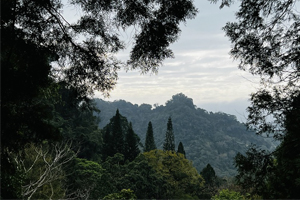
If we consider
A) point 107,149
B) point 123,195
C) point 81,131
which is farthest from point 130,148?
point 123,195

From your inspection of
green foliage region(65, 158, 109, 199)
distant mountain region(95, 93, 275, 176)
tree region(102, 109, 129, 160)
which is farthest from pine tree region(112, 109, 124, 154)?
distant mountain region(95, 93, 275, 176)

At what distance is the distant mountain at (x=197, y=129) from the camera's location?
216 ft

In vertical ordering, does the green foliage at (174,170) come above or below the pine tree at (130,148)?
below

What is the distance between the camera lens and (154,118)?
92312 mm

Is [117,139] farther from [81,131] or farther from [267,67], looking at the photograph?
[267,67]

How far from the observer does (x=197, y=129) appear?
81812mm

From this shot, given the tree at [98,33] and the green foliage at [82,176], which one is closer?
the tree at [98,33]

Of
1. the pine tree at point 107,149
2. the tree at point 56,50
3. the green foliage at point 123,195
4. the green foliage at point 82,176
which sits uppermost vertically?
the tree at point 56,50

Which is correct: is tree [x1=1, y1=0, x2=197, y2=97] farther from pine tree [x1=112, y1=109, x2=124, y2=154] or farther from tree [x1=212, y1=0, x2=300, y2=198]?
pine tree [x1=112, y1=109, x2=124, y2=154]

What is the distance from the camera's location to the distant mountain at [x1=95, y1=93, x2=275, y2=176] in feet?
216

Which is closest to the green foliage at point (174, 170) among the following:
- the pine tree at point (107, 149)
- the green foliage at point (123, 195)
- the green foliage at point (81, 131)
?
the green foliage at point (123, 195)

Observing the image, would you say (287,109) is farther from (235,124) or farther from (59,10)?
(235,124)

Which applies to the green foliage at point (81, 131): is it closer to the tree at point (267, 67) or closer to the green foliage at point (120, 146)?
the green foliage at point (120, 146)

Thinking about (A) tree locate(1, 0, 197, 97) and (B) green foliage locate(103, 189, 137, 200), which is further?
(B) green foliage locate(103, 189, 137, 200)
